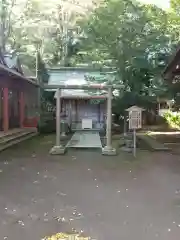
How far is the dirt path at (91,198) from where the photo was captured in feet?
15.6

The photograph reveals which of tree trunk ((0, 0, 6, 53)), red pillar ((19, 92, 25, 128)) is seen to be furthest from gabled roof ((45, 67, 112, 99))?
tree trunk ((0, 0, 6, 53))

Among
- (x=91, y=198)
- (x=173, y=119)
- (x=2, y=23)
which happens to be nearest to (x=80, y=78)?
(x=91, y=198)

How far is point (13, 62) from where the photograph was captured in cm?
1784

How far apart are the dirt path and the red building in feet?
22.0

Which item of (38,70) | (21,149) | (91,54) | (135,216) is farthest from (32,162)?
(38,70)

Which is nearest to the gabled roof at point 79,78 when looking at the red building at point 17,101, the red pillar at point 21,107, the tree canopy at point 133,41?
the tree canopy at point 133,41

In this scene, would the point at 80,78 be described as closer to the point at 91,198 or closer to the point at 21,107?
the point at 21,107

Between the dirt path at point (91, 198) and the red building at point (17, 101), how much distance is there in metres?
6.70

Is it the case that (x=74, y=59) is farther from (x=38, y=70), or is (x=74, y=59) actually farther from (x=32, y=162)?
(x=32, y=162)

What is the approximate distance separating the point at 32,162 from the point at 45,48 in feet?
70.0

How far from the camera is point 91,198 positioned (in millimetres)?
6441

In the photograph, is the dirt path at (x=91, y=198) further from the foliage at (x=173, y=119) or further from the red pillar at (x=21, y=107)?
the foliage at (x=173, y=119)

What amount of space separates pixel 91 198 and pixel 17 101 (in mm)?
15799

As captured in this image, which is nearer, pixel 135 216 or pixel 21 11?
pixel 135 216
